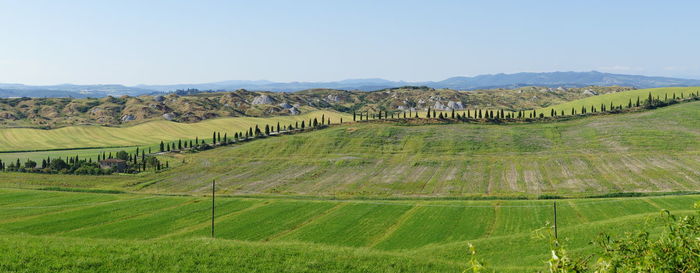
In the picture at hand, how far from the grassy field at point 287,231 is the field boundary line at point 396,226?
0.14m

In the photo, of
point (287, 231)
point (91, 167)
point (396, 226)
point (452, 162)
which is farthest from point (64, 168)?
point (396, 226)

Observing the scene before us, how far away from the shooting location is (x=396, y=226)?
218 ft

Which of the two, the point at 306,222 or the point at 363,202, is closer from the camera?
the point at 306,222

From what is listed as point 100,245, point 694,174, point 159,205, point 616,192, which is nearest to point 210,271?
point 100,245

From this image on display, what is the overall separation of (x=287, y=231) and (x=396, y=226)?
48.3ft

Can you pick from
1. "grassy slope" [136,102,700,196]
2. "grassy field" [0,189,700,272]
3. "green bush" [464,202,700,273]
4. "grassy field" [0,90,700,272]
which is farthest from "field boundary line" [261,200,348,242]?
"green bush" [464,202,700,273]

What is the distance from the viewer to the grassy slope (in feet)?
332

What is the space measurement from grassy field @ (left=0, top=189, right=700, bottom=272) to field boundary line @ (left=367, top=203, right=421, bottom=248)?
14cm

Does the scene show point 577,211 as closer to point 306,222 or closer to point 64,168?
point 306,222

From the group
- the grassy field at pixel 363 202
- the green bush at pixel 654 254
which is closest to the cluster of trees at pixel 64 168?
the grassy field at pixel 363 202

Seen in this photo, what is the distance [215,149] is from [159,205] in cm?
8016

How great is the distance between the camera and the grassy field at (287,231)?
29125 millimetres

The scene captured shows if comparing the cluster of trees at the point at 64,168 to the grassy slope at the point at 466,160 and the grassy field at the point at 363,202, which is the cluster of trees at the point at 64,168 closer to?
the grassy field at the point at 363,202

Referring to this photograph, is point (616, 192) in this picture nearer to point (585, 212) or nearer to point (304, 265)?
point (585, 212)
